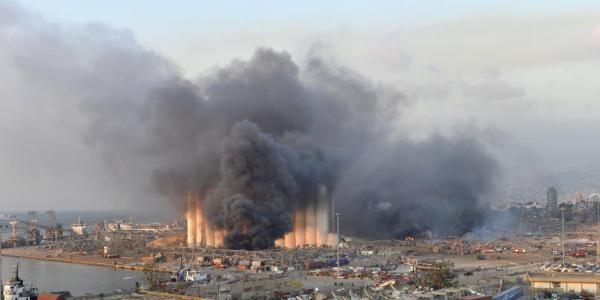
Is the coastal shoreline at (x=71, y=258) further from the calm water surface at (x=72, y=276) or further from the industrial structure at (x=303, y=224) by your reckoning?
the industrial structure at (x=303, y=224)

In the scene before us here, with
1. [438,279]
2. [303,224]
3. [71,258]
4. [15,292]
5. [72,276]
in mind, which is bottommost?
[72,276]

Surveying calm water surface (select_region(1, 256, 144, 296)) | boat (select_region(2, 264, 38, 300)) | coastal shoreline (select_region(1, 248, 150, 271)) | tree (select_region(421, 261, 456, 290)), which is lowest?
calm water surface (select_region(1, 256, 144, 296))

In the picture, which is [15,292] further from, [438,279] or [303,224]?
[303,224]

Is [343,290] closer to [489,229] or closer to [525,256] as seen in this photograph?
[525,256]

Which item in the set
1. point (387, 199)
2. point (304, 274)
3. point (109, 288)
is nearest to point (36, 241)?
point (387, 199)

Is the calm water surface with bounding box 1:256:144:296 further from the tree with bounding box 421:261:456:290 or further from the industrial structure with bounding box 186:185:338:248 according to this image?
the tree with bounding box 421:261:456:290

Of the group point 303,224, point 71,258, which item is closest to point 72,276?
point 71,258

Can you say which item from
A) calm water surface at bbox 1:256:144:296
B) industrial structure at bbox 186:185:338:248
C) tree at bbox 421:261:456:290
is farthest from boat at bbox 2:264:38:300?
industrial structure at bbox 186:185:338:248
